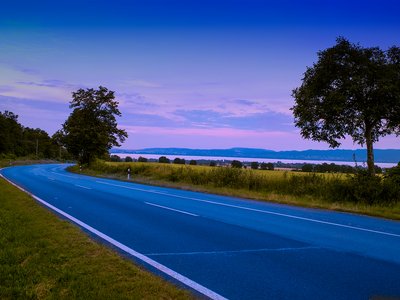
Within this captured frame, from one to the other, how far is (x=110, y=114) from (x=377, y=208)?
5185 cm

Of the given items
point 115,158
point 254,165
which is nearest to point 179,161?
point 115,158

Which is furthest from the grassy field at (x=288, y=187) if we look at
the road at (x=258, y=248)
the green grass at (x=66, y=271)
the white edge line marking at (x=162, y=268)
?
the green grass at (x=66, y=271)

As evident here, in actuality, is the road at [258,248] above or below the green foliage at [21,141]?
below

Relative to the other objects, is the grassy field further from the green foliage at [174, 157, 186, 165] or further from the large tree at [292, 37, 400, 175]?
the green foliage at [174, 157, 186, 165]

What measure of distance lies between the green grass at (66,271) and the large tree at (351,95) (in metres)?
14.8

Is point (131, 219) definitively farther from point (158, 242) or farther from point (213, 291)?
point (213, 291)

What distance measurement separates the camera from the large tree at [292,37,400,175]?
1989 centimetres

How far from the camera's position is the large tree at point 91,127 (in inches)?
2363

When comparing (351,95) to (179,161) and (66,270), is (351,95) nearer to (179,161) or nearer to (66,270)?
(66,270)

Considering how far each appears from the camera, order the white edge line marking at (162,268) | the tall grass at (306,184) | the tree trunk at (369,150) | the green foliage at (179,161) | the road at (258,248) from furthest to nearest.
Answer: the green foliage at (179,161)
the tree trunk at (369,150)
the tall grass at (306,184)
the road at (258,248)
the white edge line marking at (162,268)

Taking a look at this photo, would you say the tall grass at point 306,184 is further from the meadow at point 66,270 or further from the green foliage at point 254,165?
the green foliage at point 254,165

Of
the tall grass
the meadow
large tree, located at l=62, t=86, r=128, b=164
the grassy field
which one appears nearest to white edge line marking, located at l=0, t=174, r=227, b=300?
the meadow

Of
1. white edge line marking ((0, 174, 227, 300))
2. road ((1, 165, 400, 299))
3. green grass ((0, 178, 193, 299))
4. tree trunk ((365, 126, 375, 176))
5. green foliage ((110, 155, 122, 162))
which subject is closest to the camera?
green grass ((0, 178, 193, 299))

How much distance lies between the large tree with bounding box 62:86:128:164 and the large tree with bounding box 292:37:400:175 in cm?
4281
